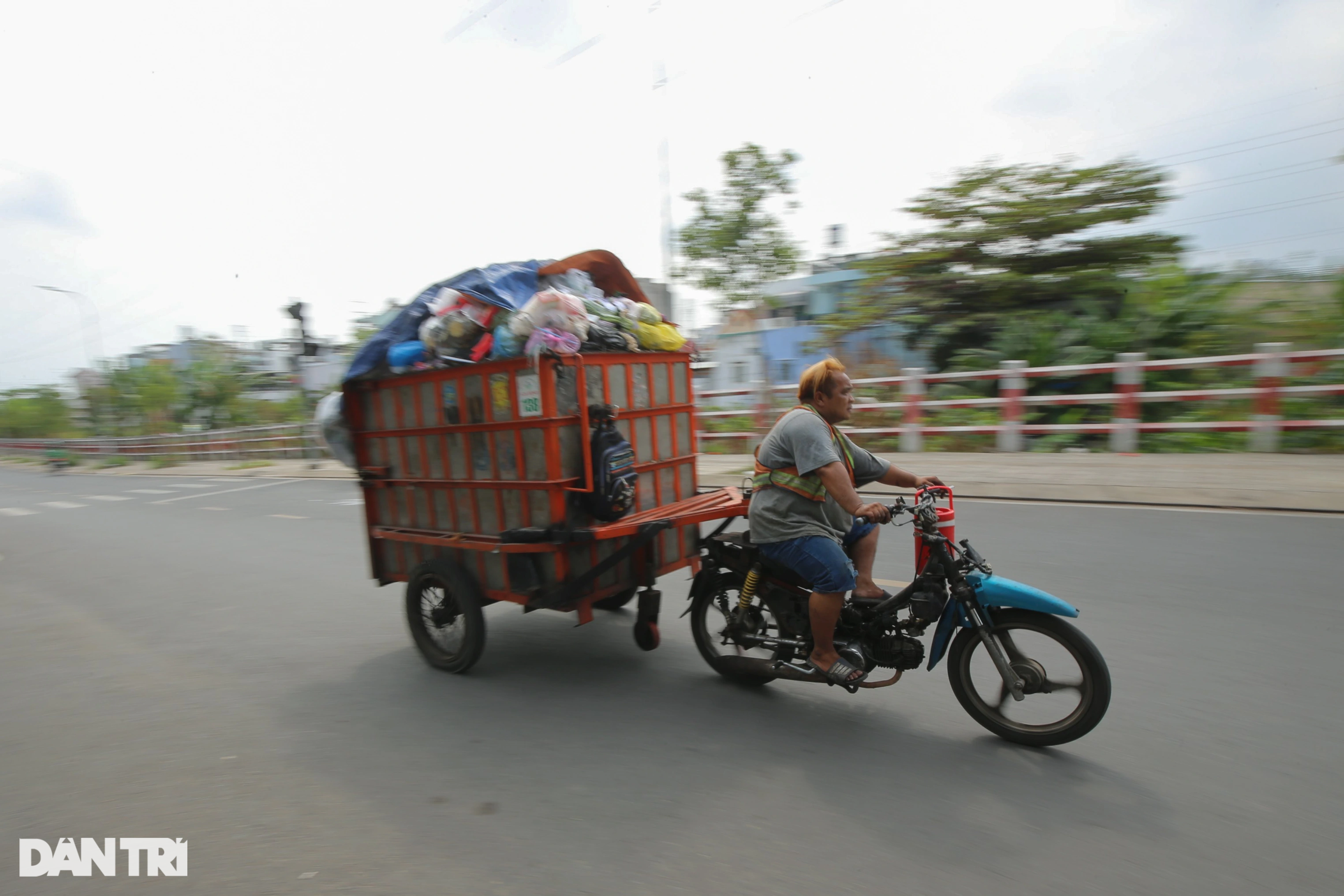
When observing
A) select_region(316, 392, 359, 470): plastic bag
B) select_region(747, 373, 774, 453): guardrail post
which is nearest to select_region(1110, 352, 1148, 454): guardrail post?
select_region(747, 373, 774, 453): guardrail post

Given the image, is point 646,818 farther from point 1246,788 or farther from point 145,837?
point 1246,788

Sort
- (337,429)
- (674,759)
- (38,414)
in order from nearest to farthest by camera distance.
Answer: (674,759) < (337,429) < (38,414)

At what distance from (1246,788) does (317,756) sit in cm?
378

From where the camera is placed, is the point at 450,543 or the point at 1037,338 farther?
the point at 1037,338

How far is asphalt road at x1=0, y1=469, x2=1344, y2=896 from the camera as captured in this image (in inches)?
102

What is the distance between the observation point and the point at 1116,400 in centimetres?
1015

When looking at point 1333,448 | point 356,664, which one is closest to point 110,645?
point 356,664

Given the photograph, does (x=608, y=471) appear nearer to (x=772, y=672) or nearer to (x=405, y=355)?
(x=772, y=672)

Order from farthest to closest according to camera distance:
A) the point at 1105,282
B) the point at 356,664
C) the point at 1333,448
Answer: the point at 1105,282 < the point at 1333,448 < the point at 356,664

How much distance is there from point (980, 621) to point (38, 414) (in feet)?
250

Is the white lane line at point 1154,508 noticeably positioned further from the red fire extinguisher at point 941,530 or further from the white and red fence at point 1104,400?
the red fire extinguisher at point 941,530

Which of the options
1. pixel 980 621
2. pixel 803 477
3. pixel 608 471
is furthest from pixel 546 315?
pixel 980 621

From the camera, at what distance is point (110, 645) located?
573 cm

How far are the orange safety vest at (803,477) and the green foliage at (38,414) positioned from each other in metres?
70.7
